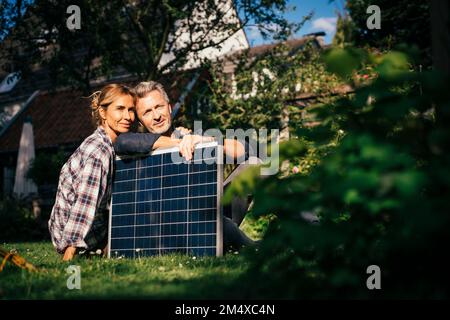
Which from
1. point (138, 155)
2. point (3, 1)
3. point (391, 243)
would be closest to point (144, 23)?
point (3, 1)

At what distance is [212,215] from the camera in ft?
13.9

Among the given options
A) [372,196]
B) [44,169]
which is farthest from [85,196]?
[44,169]

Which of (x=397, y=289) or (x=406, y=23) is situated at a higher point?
(x=406, y=23)

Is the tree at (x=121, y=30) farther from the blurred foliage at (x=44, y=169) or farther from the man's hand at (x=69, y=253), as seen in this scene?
the man's hand at (x=69, y=253)

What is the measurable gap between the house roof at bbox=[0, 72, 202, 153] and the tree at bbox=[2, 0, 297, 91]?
5.91 m

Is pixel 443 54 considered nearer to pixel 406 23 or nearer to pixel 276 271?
pixel 276 271

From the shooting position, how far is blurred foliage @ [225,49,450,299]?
176 cm

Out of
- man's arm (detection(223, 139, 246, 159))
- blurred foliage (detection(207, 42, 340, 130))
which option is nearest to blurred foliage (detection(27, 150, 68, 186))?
blurred foliage (detection(207, 42, 340, 130))

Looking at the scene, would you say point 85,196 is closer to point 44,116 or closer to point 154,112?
point 154,112

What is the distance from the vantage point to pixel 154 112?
5141 millimetres

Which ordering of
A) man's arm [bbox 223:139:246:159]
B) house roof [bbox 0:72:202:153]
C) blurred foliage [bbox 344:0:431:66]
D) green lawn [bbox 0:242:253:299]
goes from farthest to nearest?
house roof [bbox 0:72:202:153], blurred foliage [bbox 344:0:431:66], man's arm [bbox 223:139:246:159], green lawn [bbox 0:242:253:299]

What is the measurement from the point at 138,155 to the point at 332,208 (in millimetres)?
3158

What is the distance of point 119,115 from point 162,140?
65cm

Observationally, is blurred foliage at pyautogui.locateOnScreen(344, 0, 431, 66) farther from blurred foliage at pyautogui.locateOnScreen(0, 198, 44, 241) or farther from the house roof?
blurred foliage at pyautogui.locateOnScreen(0, 198, 44, 241)
